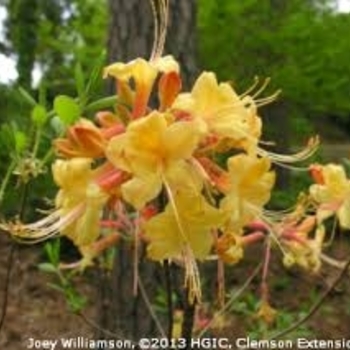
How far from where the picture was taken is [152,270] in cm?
295

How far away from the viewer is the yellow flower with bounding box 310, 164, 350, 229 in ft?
4.76

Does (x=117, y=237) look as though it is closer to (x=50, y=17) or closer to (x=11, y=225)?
(x=11, y=225)

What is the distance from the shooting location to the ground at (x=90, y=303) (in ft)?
16.4

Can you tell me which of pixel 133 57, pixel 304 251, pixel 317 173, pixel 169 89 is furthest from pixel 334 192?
pixel 133 57

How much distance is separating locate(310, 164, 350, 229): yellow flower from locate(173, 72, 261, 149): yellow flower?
0.37 meters

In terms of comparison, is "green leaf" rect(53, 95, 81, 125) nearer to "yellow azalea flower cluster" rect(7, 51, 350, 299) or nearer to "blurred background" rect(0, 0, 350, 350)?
"yellow azalea flower cluster" rect(7, 51, 350, 299)

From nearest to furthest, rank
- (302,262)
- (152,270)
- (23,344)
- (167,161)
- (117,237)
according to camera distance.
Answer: (167,161) → (117,237) → (302,262) → (152,270) → (23,344)

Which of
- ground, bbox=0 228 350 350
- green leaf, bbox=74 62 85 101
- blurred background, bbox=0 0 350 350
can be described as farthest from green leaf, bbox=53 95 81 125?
ground, bbox=0 228 350 350

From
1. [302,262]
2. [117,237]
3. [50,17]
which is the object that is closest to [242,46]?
[302,262]

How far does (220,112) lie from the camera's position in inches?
41.7

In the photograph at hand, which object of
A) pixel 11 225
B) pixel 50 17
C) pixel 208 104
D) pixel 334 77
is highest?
pixel 50 17

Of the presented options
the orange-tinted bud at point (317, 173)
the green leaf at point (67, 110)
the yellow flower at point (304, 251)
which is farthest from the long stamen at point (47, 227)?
the yellow flower at point (304, 251)

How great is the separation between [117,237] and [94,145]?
0.60 meters

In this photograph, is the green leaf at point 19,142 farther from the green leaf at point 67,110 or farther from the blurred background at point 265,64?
the blurred background at point 265,64
